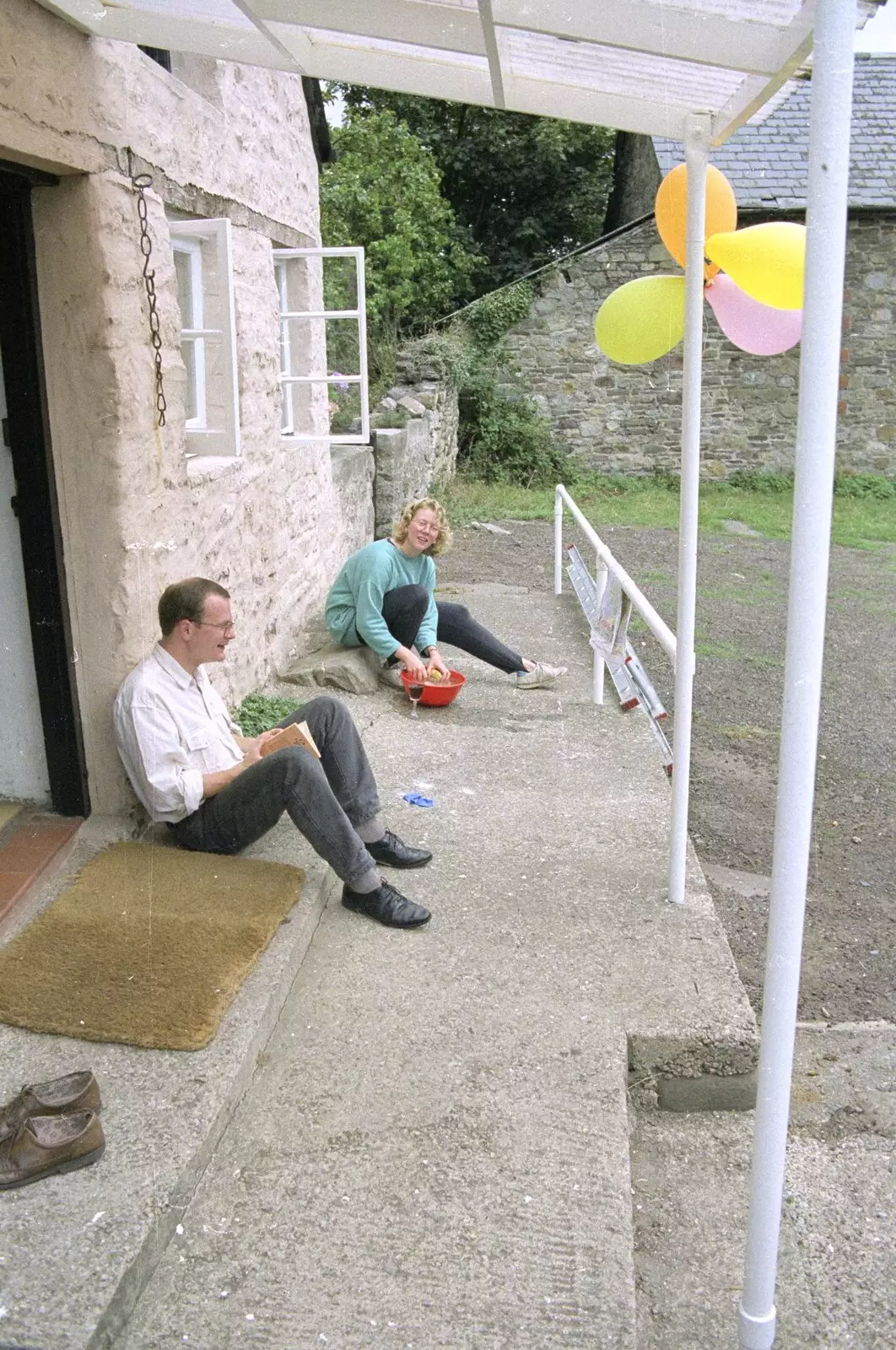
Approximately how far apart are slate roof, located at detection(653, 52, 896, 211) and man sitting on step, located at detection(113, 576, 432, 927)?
44.0 feet

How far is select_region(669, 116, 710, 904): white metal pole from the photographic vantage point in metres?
3.31

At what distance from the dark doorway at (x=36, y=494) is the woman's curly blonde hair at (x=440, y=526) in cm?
254

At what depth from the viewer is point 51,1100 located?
2527 mm

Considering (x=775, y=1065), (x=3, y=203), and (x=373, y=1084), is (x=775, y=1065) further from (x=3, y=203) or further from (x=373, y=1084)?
(x=3, y=203)

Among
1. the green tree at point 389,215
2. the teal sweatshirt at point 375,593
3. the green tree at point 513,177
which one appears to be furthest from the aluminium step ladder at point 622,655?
the green tree at point 513,177

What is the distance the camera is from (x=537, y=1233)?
2.44m

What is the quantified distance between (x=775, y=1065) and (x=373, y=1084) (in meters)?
1.20

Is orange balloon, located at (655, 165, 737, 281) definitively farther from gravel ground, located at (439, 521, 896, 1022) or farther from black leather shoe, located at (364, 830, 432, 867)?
gravel ground, located at (439, 521, 896, 1022)

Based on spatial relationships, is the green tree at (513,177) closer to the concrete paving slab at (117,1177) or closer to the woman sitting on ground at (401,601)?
the woman sitting on ground at (401,601)

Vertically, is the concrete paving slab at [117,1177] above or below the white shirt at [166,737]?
below

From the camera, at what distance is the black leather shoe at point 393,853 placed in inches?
162

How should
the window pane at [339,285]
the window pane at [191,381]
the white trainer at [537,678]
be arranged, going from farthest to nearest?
the window pane at [339,285]
the white trainer at [537,678]
the window pane at [191,381]

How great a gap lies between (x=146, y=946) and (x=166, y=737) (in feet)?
2.35

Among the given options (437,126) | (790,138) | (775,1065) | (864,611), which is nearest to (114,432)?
(775,1065)
